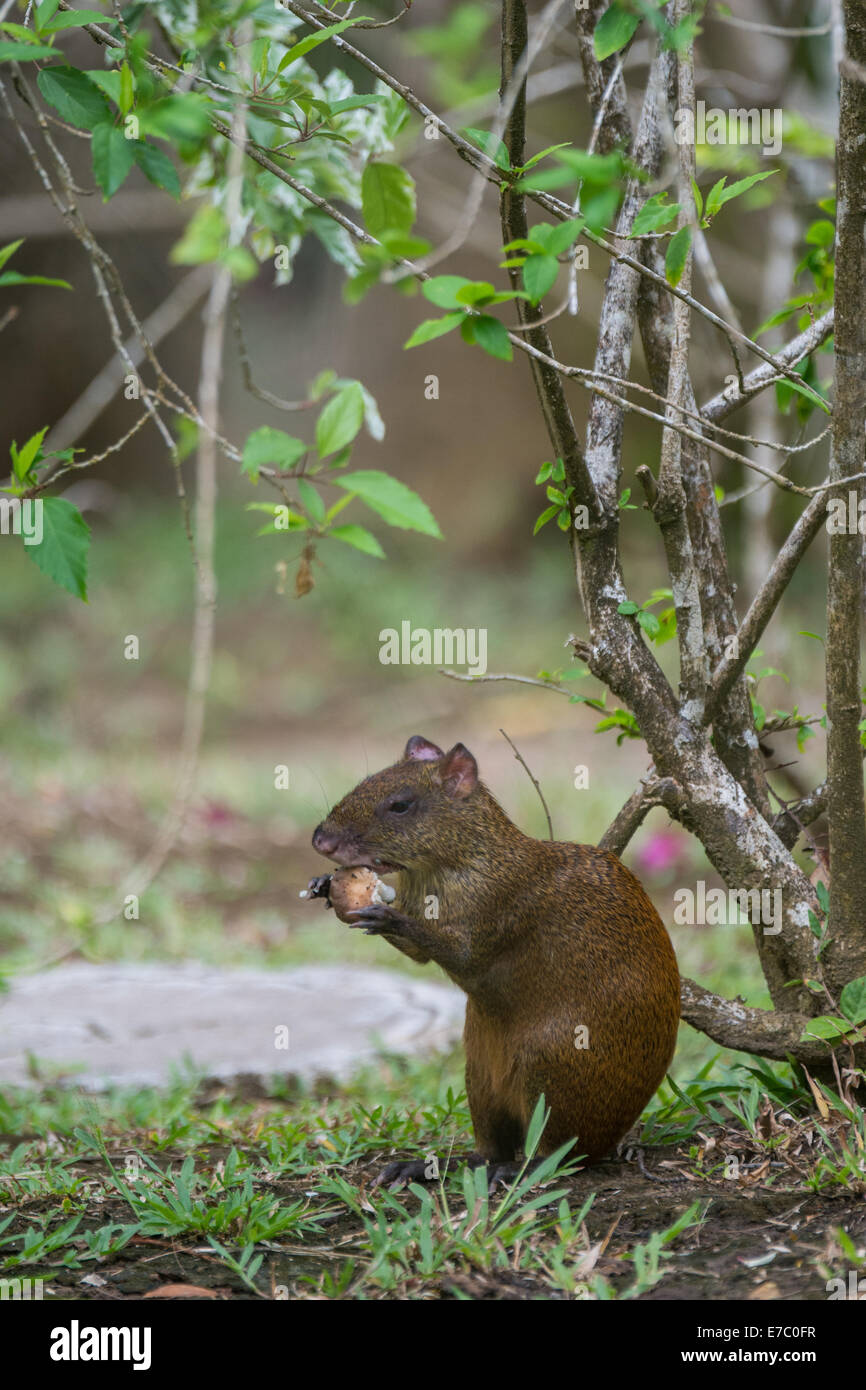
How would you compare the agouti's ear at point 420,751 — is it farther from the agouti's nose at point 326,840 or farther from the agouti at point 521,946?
the agouti's nose at point 326,840

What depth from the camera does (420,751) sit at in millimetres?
3506

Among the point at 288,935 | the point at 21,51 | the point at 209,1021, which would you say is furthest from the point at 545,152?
the point at 288,935

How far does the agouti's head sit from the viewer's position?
322 cm

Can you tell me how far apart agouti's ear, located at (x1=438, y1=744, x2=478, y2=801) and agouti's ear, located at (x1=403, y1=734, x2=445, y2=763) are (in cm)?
11

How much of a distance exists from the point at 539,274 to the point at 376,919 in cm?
147

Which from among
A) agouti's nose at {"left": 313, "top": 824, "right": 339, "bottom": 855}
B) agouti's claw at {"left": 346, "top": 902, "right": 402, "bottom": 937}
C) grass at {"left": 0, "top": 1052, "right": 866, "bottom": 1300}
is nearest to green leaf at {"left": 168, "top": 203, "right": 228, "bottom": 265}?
agouti's claw at {"left": 346, "top": 902, "right": 402, "bottom": 937}

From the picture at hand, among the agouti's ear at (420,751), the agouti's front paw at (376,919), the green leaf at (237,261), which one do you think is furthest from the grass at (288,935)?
the green leaf at (237,261)

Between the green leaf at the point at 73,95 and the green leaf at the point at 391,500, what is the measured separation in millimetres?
931

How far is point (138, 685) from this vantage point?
32.8 ft

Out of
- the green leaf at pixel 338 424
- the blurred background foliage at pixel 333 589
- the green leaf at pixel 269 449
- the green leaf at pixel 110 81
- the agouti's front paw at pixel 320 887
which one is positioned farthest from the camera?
the blurred background foliage at pixel 333 589

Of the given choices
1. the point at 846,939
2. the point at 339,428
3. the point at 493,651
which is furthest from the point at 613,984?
the point at 493,651

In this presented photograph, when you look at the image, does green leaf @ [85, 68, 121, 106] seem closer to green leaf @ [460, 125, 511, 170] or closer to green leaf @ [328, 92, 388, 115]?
green leaf @ [328, 92, 388, 115]

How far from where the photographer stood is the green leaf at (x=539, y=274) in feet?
6.48

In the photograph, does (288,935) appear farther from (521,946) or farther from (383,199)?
(383,199)
